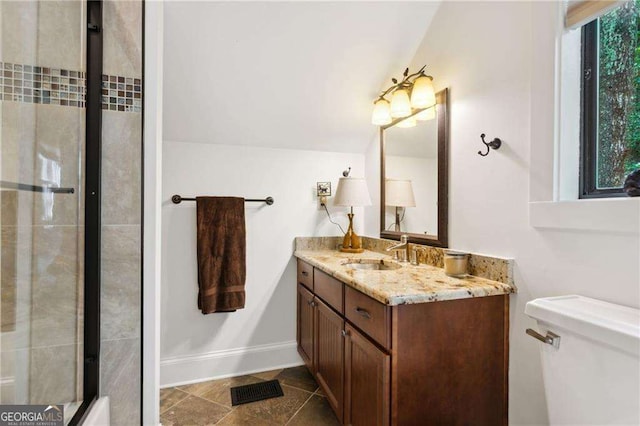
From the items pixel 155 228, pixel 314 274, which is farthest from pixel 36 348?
pixel 314 274


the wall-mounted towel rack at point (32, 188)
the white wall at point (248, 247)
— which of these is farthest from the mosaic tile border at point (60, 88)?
the white wall at point (248, 247)

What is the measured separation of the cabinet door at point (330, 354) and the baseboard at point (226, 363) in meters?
0.53

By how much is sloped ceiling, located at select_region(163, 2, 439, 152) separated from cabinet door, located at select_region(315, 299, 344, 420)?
1.27 m

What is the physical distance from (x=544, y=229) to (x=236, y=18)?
1723 mm

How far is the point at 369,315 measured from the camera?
1.17 meters

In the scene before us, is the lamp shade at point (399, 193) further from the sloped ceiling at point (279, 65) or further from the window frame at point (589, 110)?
the window frame at point (589, 110)

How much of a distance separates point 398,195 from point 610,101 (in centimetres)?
111

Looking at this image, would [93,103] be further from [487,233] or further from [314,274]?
[487,233]

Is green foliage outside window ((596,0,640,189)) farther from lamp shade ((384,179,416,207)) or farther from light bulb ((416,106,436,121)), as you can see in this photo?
lamp shade ((384,179,416,207))

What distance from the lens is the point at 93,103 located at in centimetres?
100

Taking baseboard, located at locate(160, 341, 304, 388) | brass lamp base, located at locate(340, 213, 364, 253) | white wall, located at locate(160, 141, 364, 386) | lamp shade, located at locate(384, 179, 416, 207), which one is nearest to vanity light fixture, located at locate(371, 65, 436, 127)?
lamp shade, located at locate(384, 179, 416, 207)

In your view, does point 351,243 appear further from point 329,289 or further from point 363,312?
point 363,312

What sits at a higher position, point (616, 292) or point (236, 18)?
point (236, 18)

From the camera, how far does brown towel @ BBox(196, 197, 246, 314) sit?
2.00m
